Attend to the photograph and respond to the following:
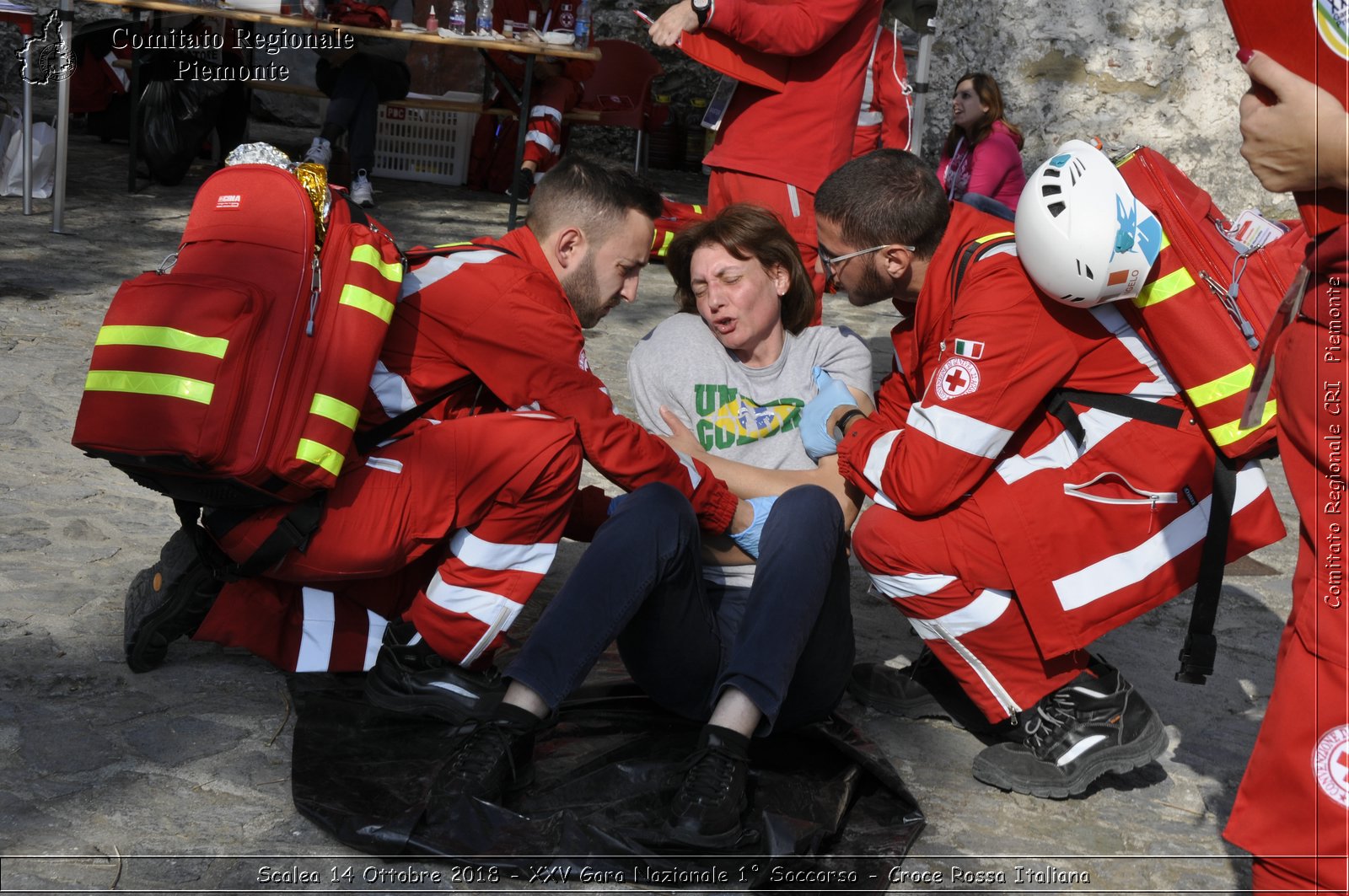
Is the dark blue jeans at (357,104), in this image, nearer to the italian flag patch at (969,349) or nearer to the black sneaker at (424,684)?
the black sneaker at (424,684)

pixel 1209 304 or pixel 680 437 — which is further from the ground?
pixel 1209 304

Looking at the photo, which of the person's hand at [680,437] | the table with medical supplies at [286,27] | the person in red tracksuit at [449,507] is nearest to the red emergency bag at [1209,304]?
the person in red tracksuit at [449,507]

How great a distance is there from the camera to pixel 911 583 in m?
2.83

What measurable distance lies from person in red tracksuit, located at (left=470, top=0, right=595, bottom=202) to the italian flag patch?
578cm

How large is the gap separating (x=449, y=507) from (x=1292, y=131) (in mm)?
1711

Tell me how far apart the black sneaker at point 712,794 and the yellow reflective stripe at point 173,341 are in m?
1.15

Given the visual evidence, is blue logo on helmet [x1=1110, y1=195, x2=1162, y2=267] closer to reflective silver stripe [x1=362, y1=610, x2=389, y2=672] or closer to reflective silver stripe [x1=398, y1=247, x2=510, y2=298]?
reflective silver stripe [x1=398, y1=247, x2=510, y2=298]

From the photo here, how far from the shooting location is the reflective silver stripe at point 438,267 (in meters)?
2.83

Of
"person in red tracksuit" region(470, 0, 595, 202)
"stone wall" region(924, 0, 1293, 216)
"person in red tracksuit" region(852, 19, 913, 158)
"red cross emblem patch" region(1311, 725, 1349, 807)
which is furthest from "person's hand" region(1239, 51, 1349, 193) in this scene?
"person in red tracksuit" region(470, 0, 595, 202)

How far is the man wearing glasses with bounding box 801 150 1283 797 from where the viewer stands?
8.89ft

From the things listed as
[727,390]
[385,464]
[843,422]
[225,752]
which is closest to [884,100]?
[727,390]

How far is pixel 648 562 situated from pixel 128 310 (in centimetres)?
107

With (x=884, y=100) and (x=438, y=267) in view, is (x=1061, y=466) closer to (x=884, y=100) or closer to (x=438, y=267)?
(x=438, y=267)

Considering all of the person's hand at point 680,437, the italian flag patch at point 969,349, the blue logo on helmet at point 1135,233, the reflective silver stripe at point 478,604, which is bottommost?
the reflective silver stripe at point 478,604
